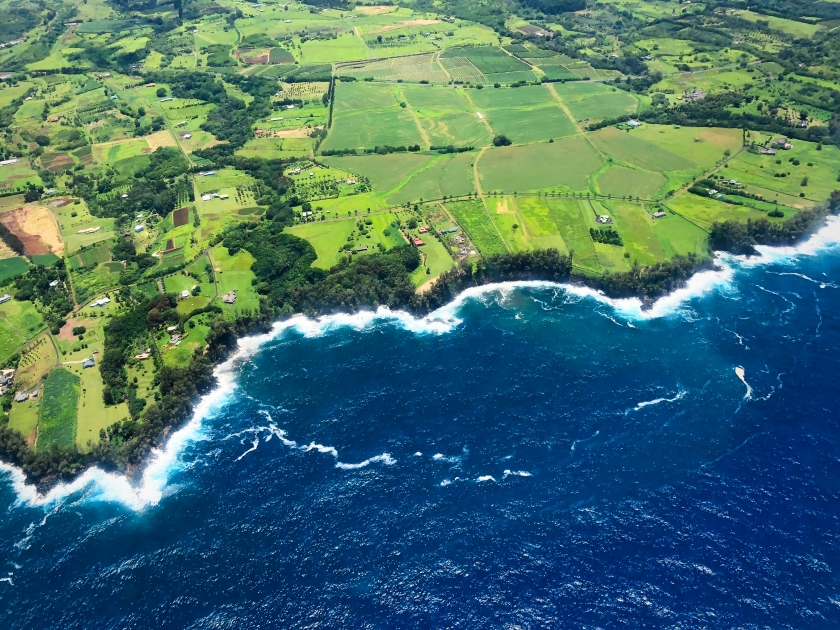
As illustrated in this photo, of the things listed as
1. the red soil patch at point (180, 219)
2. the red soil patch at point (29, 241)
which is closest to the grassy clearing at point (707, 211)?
the red soil patch at point (180, 219)

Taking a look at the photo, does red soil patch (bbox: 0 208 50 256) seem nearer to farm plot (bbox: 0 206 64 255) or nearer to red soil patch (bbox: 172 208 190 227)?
farm plot (bbox: 0 206 64 255)

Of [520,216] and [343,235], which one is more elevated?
[520,216]

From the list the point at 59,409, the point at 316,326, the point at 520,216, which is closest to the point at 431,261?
the point at 520,216

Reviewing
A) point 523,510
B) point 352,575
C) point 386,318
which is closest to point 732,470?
point 523,510

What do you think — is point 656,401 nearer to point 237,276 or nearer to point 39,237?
point 237,276

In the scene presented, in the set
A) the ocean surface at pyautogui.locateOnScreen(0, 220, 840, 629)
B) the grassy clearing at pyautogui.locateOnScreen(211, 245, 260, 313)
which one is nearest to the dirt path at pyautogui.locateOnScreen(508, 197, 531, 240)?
the ocean surface at pyautogui.locateOnScreen(0, 220, 840, 629)
